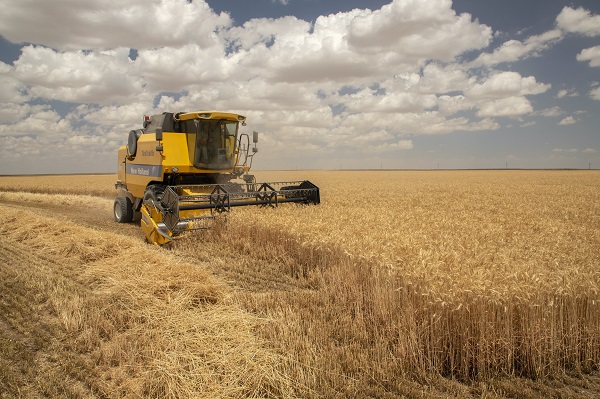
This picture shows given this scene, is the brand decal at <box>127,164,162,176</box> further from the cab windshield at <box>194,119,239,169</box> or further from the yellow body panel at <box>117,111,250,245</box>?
the cab windshield at <box>194,119,239,169</box>

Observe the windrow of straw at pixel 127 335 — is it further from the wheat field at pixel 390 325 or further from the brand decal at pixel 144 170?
the brand decal at pixel 144 170

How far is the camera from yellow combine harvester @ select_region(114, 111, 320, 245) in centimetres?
838

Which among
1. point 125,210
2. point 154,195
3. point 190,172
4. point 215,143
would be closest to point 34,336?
point 154,195

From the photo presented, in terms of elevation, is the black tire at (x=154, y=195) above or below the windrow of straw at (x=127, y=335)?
above

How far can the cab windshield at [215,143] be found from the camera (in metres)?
9.90

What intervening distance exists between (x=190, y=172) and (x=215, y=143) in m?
1.07

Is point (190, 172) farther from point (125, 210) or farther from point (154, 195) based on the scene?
point (125, 210)

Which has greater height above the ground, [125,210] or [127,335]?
[125,210]

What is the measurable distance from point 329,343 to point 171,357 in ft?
4.40

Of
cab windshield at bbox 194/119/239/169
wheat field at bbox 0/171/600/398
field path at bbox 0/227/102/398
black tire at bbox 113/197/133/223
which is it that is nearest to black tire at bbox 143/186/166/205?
cab windshield at bbox 194/119/239/169

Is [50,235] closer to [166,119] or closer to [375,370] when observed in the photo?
[166,119]

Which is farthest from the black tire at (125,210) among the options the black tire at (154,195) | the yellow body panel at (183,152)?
the black tire at (154,195)

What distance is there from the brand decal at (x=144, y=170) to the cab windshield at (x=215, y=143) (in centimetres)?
98

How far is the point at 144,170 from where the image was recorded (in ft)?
33.8
